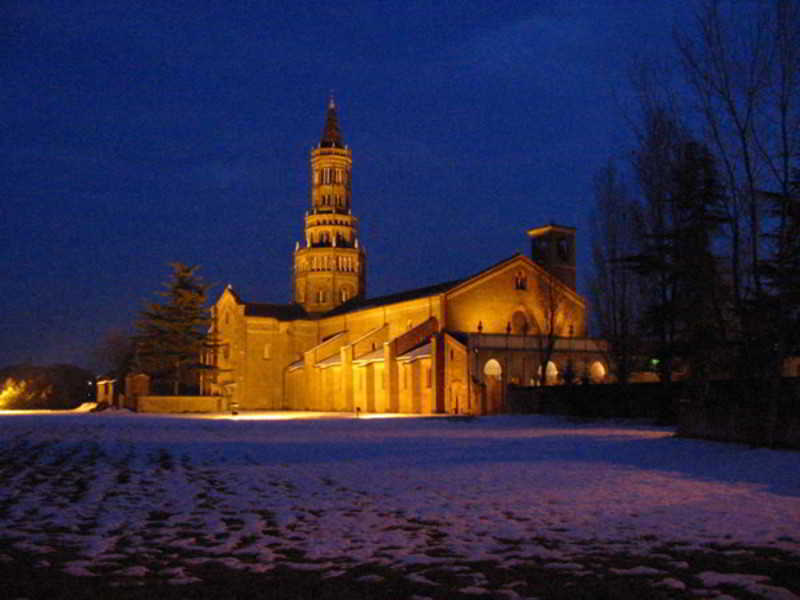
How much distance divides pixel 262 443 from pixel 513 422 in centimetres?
1636

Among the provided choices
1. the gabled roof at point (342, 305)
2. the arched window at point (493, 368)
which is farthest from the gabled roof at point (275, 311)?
the arched window at point (493, 368)

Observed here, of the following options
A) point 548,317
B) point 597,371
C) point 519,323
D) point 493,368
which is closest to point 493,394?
point 493,368

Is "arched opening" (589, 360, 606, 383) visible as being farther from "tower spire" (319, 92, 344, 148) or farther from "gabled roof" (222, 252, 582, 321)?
"tower spire" (319, 92, 344, 148)

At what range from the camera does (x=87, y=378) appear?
276ft

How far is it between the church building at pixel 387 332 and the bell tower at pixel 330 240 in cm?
12

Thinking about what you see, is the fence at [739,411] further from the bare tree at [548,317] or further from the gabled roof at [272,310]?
the gabled roof at [272,310]

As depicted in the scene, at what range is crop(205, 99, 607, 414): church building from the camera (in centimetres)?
4950

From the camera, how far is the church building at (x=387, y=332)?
49.5 meters

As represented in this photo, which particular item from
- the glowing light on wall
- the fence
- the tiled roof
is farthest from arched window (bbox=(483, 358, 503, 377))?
the glowing light on wall

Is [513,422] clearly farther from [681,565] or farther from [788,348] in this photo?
[681,565]

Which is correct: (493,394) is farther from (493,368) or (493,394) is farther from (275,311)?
(275,311)

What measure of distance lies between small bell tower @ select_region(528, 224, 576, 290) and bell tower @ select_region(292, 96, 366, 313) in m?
27.1

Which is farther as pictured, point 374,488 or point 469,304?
point 469,304

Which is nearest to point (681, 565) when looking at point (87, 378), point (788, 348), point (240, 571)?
point (240, 571)
